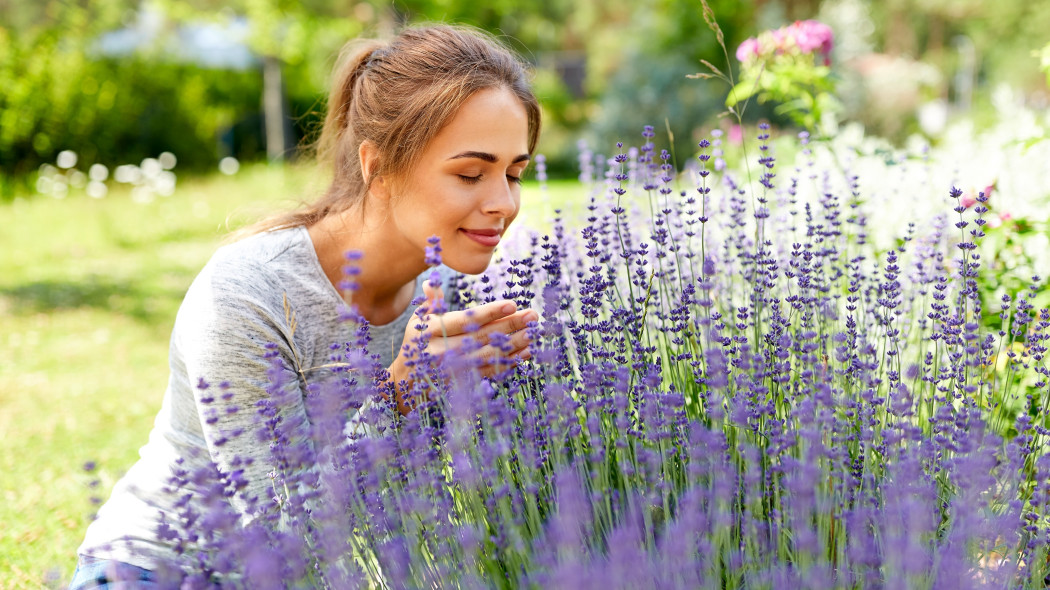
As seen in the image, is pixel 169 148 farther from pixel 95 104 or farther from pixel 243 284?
pixel 243 284

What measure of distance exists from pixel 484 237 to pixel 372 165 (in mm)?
395

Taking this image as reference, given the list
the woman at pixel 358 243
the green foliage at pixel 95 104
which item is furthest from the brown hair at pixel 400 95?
the green foliage at pixel 95 104

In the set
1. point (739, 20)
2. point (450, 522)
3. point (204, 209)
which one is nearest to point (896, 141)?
point (739, 20)

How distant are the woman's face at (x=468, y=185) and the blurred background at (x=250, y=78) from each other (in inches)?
205

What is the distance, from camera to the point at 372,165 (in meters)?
2.12

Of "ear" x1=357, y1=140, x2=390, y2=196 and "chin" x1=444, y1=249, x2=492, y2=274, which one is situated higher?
"ear" x1=357, y1=140, x2=390, y2=196

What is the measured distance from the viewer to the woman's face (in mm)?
1966

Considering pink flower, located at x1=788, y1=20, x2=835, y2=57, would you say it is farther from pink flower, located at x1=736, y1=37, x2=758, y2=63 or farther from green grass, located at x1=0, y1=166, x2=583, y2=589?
green grass, located at x1=0, y1=166, x2=583, y2=589

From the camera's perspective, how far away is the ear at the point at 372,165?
2109 mm

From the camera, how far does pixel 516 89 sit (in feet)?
7.21

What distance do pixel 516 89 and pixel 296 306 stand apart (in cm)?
86

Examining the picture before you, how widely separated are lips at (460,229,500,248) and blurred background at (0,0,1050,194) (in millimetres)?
5273

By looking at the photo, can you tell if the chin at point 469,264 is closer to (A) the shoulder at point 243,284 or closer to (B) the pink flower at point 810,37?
(A) the shoulder at point 243,284

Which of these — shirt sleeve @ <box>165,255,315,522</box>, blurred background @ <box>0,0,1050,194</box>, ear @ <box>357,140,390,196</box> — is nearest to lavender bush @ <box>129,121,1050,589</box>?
shirt sleeve @ <box>165,255,315,522</box>
